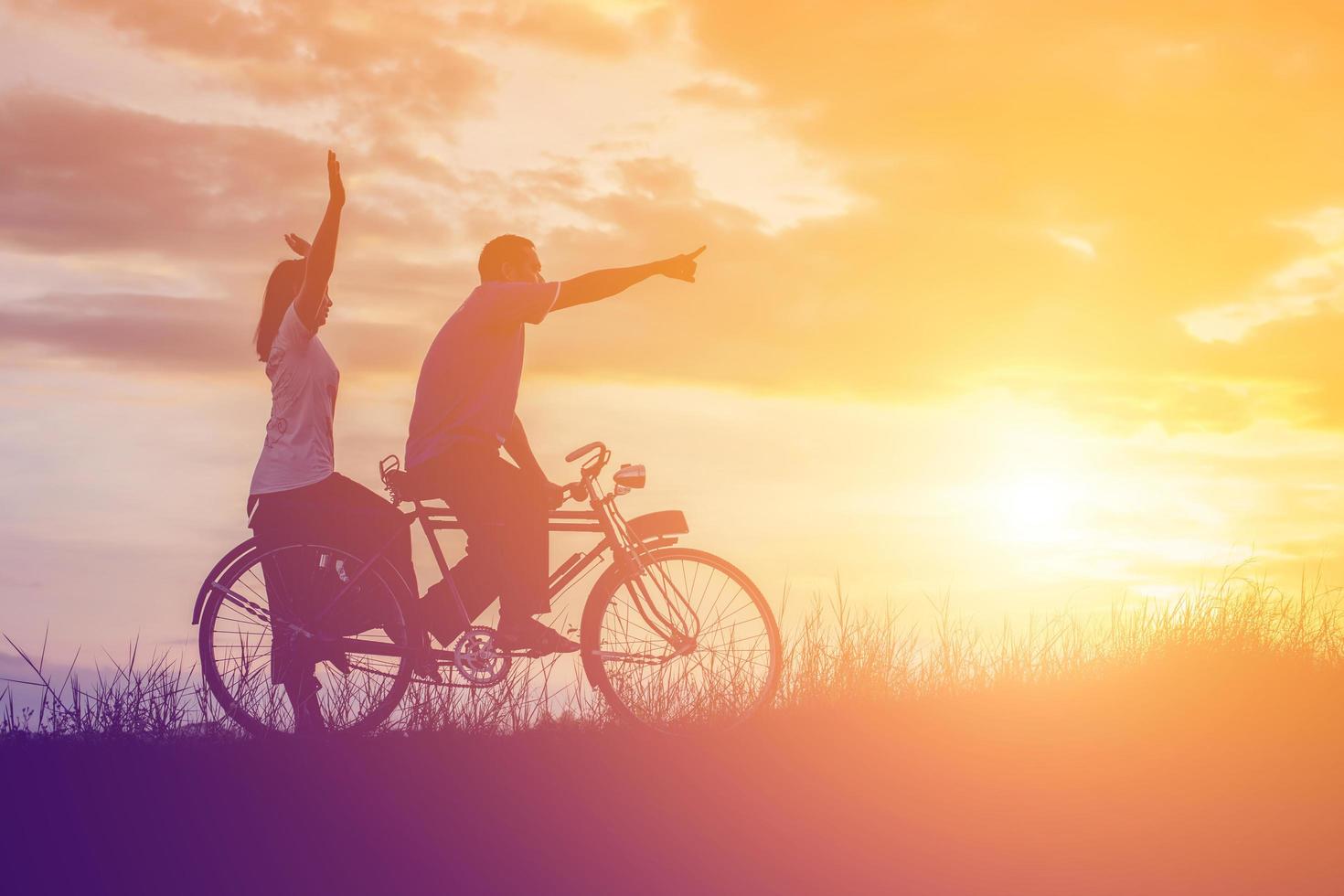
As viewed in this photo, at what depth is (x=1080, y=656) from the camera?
34.9ft

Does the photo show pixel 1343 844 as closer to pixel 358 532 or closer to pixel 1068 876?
pixel 1068 876

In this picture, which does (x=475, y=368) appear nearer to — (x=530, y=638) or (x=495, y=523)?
(x=495, y=523)

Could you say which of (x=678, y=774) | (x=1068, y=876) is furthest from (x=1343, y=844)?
(x=678, y=774)

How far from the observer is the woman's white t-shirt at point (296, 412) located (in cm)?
720

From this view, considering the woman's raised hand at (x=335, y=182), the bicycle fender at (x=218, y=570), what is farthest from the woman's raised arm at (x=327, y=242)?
the bicycle fender at (x=218, y=570)

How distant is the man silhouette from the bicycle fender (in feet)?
3.46

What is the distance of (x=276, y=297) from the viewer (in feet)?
24.0

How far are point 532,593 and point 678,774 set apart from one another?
128 centimetres

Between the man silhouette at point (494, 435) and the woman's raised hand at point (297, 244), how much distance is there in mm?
848

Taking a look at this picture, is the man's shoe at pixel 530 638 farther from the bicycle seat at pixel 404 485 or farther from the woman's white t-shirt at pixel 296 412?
the woman's white t-shirt at pixel 296 412

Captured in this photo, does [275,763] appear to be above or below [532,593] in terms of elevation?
below

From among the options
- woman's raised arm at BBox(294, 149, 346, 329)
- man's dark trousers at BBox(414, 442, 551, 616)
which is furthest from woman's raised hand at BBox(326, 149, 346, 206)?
man's dark trousers at BBox(414, 442, 551, 616)

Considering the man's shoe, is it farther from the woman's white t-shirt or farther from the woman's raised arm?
the woman's raised arm

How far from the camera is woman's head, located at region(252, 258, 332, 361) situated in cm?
731
